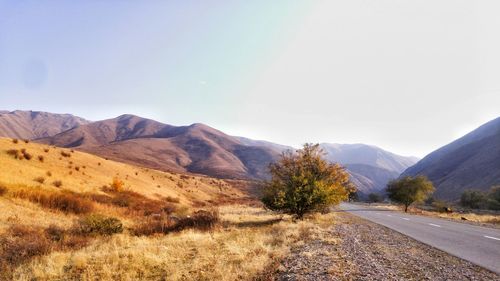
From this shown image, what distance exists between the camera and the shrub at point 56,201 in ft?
65.5

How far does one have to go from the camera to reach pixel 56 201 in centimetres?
2077

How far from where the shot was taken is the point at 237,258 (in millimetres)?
9406

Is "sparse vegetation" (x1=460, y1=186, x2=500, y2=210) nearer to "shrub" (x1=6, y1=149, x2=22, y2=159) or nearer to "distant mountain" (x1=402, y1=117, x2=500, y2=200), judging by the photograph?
Result: "distant mountain" (x1=402, y1=117, x2=500, y2=200)

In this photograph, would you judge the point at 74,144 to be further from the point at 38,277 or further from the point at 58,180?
the point at 38,277

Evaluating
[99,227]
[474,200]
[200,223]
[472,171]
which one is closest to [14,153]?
[99,227]

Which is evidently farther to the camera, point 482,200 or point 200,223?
point 482,200

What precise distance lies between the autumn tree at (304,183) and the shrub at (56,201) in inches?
441

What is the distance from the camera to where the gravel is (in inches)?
293

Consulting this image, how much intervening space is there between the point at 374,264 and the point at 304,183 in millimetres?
11576

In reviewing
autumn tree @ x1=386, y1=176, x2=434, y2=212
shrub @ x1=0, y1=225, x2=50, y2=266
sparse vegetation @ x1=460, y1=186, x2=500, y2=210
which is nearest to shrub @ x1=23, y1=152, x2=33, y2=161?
shrub @ x1=0, y1=225, x2=50, y2=266

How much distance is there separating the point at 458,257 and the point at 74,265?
1047cm

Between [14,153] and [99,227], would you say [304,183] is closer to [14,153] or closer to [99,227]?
[99,227]

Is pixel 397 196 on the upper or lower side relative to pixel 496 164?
lower

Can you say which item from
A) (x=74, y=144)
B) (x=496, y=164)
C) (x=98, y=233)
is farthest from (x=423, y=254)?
(x=74, y=144)
